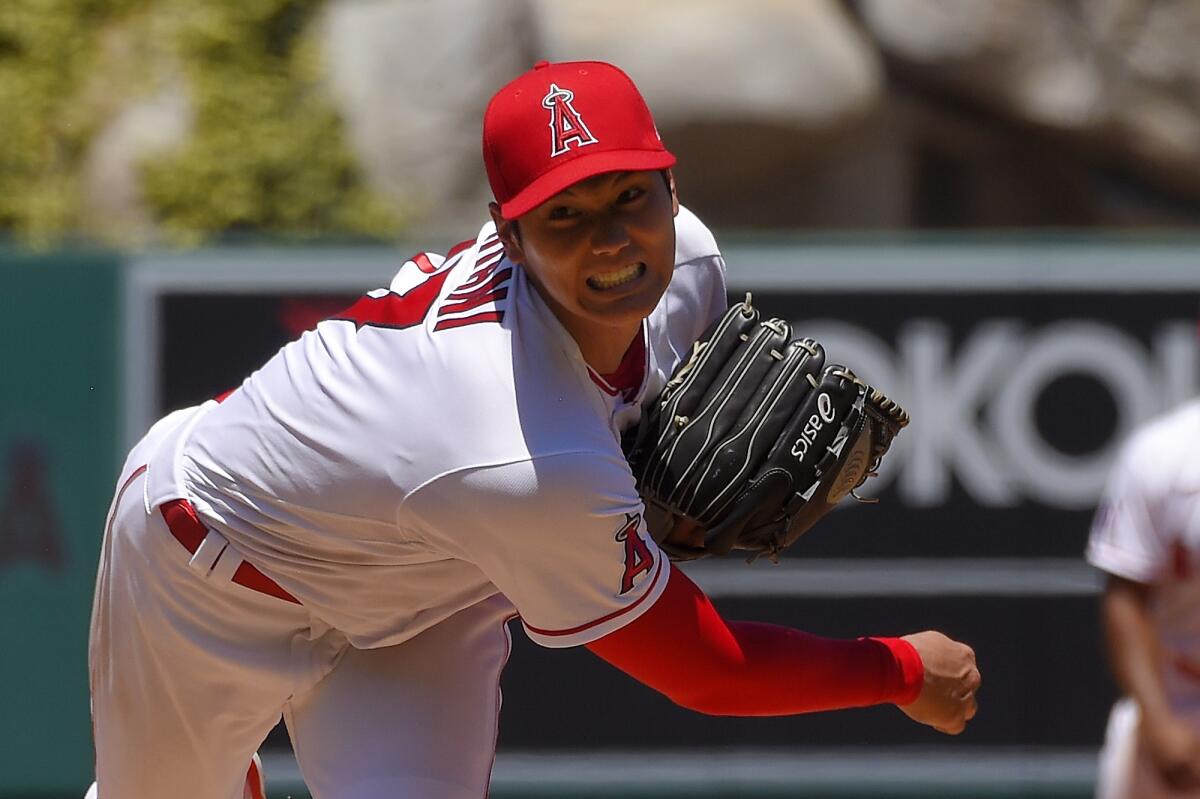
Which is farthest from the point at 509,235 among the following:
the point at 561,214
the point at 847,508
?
the point at 847,508

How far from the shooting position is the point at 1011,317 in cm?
579

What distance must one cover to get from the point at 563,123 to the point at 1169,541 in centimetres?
234

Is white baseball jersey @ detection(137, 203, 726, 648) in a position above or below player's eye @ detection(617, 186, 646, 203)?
below

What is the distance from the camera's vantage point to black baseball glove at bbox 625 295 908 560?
293cm

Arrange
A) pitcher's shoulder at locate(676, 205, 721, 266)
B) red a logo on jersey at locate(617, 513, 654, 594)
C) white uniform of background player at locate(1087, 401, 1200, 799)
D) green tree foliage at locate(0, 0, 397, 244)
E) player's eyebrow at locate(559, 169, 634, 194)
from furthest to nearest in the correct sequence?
green tree foliage at locate(0, 0, 397, 244) < white uniform of background player at locate(1087, 401, 1200, 799) < pitcher's shoulder at locate(676, 205, 721, 266) < red a logo on jersey at locate(617, 513, 654, 594) < player's eyebrow at locate(559, 169, 634, 194)

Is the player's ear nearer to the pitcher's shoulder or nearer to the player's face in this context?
the player's face

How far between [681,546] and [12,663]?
135 inches

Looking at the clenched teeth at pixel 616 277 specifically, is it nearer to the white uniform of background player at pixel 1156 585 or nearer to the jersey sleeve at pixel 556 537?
the jersey sleeve at pixel 556 537

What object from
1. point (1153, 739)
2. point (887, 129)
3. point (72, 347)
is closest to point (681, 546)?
point (1153, 739)

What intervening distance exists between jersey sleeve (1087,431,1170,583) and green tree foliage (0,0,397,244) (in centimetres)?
407

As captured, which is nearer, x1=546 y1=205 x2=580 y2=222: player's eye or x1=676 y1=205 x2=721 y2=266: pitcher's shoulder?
x1=546 y1=205 x2=580 y2=222: player's eye

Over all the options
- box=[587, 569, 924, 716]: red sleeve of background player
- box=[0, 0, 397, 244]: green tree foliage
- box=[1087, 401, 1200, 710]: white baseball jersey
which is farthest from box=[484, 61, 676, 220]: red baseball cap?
box=[0, 0, 397, 244]: green tree foliage

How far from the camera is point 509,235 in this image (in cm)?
268

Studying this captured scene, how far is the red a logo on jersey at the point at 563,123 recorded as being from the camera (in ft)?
8.28
